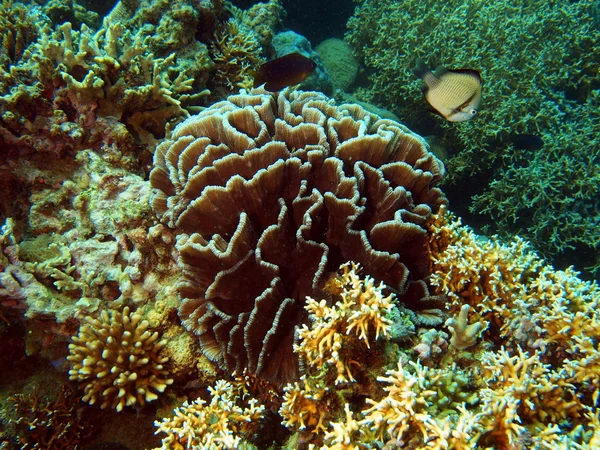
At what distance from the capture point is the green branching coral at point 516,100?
657 cm

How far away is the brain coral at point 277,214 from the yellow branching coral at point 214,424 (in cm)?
25

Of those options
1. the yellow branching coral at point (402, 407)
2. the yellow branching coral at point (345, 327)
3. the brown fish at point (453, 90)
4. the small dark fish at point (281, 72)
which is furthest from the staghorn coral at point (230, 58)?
the yellow branching coral at point (402, 407)

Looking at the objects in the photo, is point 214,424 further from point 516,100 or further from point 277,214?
point 516,100

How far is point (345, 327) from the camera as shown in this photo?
87.8 inches

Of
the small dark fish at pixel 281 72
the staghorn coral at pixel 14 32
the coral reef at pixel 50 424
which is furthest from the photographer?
the staghorn coral at pixel 14 32

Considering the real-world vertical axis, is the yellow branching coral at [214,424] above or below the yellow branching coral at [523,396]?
below

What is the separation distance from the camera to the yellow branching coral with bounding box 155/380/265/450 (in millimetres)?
2348

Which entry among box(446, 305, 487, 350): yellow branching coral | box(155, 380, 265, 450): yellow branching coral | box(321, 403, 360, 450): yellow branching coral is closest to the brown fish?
box(446, 305, 487, 350): yellow branching coral

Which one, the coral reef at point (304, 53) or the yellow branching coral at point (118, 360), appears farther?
the coral reef at point (304, 53)

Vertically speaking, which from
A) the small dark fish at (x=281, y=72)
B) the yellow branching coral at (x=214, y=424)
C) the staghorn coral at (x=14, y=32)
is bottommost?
the yellow branching coral at (x=214, y=424)

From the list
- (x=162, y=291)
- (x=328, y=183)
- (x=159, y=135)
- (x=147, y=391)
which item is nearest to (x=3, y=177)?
(x=159, y=135)

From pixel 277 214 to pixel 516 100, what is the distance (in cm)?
620

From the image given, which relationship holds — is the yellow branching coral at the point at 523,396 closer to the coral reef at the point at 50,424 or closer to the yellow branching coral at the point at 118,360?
the yellow branching coral at the point at 118,360

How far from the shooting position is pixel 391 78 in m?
8.34
